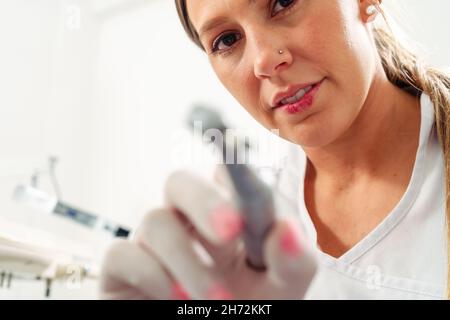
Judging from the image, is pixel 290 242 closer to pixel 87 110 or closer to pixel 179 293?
pixel 179 293

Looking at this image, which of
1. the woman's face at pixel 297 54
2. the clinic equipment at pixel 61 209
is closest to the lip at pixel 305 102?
the woman's face at pixel 297 54

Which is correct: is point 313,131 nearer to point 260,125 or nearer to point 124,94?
point 260,125

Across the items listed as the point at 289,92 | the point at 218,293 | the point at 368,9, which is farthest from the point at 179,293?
the point at 368,9

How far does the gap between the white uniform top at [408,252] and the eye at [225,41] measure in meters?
0.16

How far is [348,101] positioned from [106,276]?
0.21m

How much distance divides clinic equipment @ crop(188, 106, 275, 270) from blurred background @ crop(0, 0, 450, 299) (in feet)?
0.52

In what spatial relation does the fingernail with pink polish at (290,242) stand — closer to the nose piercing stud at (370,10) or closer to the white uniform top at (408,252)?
the white uniform top at (408,252)

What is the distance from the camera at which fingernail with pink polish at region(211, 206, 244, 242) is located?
0.22 metres

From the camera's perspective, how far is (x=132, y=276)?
232mm

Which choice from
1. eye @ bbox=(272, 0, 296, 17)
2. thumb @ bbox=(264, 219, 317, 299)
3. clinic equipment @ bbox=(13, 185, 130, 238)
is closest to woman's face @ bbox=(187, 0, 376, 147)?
eye @ bbox=(272, 0, 296, 17)

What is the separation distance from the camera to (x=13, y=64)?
1.77ft

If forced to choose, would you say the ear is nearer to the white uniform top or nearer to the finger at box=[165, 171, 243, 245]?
the white uniform top

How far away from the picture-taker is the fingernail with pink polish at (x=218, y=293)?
0.25 m
